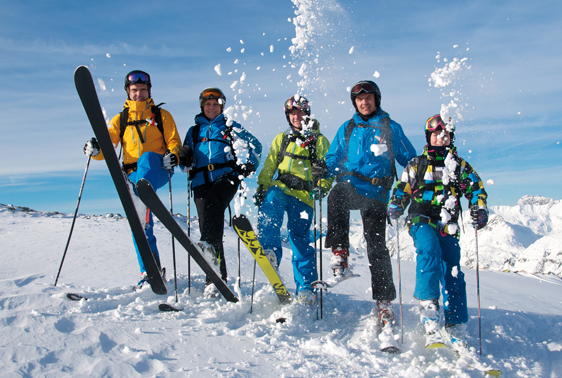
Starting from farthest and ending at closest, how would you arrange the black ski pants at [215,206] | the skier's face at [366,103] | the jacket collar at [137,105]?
the jacket collar at [137,105] → the skier's face at [366,103] → the black ski pants at [215,206]

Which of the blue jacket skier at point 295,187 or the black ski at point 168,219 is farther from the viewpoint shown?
the blue jacket skier at point 295,187

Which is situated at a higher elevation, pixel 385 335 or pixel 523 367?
pixel 385 335

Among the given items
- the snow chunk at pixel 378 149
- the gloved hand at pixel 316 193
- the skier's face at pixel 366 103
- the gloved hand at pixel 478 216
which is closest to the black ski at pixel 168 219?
the gloved hand at pixel 316 193

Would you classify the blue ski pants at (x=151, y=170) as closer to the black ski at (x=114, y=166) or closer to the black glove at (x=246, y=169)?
the black ski at (x=114, y=166)

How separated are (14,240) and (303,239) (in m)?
6.34

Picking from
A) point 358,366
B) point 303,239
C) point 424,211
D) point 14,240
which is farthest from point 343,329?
point 14,240

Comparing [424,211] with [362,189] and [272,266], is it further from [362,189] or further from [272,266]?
[272,266]

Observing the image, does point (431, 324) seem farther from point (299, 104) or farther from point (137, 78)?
point (137, 78)

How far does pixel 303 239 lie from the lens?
425 cm

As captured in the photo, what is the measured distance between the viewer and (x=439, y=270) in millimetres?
3299

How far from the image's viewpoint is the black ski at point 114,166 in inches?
137

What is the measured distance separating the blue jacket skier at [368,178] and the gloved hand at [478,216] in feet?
3.03

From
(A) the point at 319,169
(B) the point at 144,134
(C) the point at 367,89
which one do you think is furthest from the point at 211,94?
(C) the point at 367,89

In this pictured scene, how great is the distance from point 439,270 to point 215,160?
3049 mm
